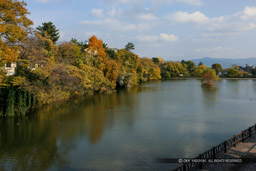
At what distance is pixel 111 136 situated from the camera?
15.7 m

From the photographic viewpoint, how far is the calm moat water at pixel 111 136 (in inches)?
457

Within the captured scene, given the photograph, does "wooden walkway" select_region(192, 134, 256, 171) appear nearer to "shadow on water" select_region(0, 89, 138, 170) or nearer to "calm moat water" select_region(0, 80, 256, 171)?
"calm moat water" select_region(0, 80, 256, 171)

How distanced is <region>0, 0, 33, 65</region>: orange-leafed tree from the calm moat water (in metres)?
5.91

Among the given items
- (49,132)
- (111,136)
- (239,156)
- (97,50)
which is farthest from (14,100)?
(97,50)

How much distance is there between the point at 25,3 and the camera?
1858 cm

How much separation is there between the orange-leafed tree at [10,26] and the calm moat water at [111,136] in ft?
19.4

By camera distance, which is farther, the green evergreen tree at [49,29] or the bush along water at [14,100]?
the green evergreen tree at [49,29]

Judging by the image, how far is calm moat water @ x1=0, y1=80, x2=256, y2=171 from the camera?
1161 centimetres

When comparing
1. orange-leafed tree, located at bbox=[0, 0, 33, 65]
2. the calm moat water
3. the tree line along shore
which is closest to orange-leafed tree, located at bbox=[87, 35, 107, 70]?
the tree line along shore

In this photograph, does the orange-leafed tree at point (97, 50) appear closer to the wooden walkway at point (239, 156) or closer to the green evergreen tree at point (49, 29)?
the green evergreen tree at point (49, 29)

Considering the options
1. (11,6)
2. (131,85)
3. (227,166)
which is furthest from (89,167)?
(131,85)

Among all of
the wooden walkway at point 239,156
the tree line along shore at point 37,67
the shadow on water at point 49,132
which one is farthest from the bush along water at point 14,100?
the wooden walkway at point 239,156

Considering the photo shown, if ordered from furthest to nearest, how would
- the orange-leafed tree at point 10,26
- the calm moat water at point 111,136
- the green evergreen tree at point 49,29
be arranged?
the green evergreen tree at point 49,29
the orange-leafed tree at point 10,26
the calm moat water at point 111,136

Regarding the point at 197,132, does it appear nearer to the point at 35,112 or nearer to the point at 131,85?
the point at 35,112
